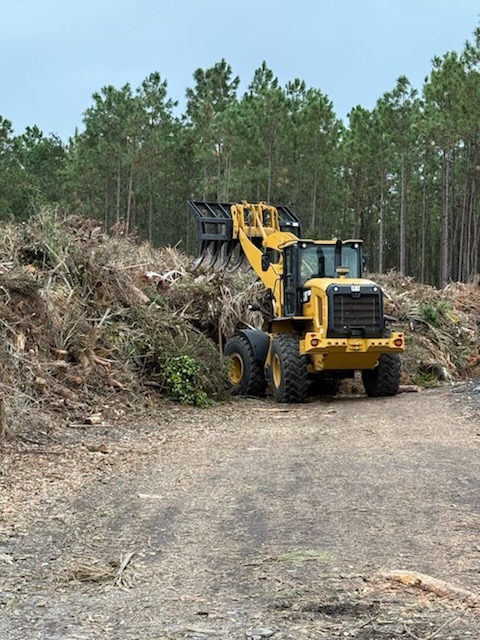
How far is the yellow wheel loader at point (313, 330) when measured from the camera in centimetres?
1171

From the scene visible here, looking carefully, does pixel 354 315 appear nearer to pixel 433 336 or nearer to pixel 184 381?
pixel 184 381

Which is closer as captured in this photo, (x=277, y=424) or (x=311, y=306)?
(x=277, y=424)

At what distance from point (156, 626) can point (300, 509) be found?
2212 mm

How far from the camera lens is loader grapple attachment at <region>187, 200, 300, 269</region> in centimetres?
1557

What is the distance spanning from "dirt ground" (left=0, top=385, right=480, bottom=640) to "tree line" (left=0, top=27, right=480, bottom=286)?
25604mm

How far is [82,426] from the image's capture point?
909 centimetres

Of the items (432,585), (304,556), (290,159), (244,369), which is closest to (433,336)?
(244,369)

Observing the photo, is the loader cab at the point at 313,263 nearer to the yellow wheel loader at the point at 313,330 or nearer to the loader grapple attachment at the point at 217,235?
the yellow wheel loader at the point at 313,330

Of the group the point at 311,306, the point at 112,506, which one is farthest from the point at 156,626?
the point at 311,306

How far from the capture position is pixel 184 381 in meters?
11.7

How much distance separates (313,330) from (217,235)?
172 inches

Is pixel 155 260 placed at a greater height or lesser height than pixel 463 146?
lesser

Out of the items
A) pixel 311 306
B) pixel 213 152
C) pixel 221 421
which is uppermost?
pixel 213 152

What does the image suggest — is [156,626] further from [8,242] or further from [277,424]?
[8,242]
